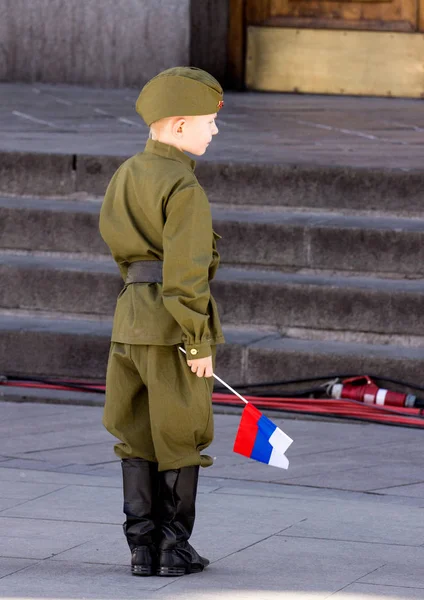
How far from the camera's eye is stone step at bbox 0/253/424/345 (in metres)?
6.99

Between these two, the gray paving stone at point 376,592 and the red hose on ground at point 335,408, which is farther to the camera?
the red hose on ground at point 335,408

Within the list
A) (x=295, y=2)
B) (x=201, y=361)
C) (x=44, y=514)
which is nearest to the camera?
(x=201, y=361)

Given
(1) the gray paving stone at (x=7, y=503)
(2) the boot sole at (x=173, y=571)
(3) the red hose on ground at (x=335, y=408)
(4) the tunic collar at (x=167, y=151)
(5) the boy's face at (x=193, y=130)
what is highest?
(5) the boy's face at (x=193, y=130)

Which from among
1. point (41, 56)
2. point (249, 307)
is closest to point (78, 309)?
point (249, 307)

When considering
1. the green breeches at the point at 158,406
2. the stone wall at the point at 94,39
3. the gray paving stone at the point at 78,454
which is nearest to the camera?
the green breeches at the point at 158,406

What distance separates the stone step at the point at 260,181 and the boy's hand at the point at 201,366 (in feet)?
12.2

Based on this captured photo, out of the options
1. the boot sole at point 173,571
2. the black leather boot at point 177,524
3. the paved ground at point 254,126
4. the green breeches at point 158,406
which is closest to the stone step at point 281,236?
the paved ground at point 254,126

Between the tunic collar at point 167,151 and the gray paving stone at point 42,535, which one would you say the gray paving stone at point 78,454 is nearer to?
the gray paving stone at point 42,535

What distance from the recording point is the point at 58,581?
4039 millimetres

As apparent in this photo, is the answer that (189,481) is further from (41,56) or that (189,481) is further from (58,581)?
(41,56)

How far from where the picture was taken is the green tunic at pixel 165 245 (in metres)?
3.98

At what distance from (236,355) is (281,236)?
0.82 meters

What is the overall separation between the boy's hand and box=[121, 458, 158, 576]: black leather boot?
1.09 ft

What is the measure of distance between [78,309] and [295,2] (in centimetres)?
525
